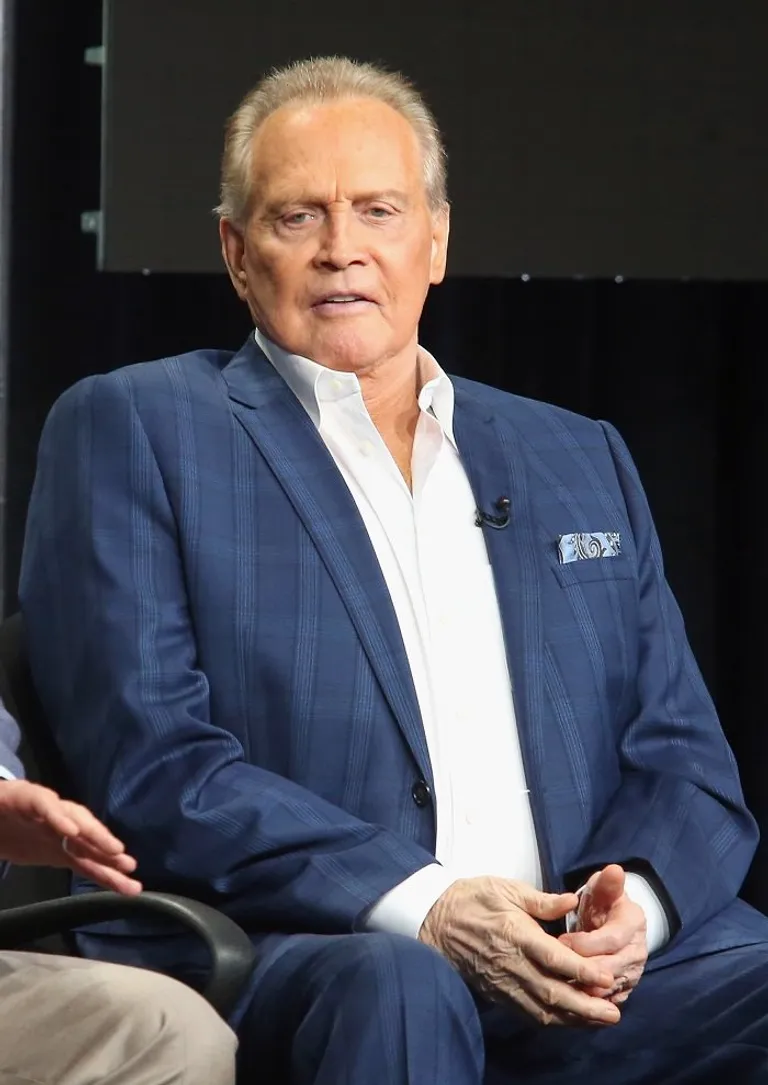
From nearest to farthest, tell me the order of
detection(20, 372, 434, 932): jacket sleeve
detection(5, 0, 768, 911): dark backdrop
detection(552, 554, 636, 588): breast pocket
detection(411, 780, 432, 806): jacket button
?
detection(20, 372, 434, 932): jacket sleeve, detection(411, 780, 432, 806): jacket button, detection(552, 554, 636, 588): breast pocket, detection(5, 0, 768, 911): dark backdrop

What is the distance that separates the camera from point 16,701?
2.13m

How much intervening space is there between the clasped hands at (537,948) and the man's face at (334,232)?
0.72 meters

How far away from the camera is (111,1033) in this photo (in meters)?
1.68

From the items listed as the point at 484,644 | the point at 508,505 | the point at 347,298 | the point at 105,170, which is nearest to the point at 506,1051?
the point at 484,644

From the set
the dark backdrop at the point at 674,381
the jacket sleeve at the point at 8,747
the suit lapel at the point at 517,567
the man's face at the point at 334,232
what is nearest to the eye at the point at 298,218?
the man's face at the point at 334,232

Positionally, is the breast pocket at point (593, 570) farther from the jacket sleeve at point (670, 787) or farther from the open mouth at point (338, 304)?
the open mouth at point (338, 304)

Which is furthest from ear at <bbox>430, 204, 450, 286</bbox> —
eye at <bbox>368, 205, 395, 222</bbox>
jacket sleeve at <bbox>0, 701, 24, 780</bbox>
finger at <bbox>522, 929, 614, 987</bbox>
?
finger at <bbox>522, 929, 614, 987</bbox>

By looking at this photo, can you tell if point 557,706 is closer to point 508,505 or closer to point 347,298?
point 508,505

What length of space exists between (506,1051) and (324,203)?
104 centimetres

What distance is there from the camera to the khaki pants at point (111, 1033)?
166 centimetres

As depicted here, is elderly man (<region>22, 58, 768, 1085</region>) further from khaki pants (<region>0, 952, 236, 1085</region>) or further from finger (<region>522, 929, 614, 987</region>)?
khaki pants (<region>0, 952, 236, 1085</region>)

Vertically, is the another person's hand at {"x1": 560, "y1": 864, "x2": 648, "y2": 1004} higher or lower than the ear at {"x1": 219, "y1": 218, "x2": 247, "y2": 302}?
lower

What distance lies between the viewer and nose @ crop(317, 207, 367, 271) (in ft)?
7.54

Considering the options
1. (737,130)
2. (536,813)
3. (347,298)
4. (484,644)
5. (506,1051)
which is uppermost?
(737,130)
